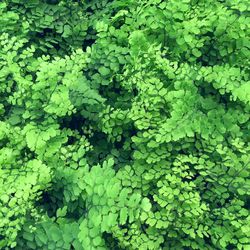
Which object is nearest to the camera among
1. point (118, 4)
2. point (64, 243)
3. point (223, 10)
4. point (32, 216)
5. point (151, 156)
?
point (64, 243)

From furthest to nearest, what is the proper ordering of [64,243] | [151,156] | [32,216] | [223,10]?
[223,10] < [151,156] < [32,216] < [64,243]

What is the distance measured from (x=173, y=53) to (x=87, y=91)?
779 mm

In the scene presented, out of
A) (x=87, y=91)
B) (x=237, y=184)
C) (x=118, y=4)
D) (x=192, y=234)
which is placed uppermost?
(x=118, y=4)

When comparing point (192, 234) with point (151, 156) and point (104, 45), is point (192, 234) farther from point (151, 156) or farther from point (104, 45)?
point (104, 45)

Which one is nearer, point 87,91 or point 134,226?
point 134,226

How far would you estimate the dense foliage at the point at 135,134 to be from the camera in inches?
114

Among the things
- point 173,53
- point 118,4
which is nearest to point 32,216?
point 173,53

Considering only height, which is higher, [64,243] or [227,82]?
[227,82]

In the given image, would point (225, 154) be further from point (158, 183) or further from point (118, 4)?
point (118, 4)

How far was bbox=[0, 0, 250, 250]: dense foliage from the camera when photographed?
9.52 feet

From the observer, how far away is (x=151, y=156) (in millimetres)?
3205

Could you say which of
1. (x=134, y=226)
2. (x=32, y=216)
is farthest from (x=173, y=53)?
(x=32, y=216)

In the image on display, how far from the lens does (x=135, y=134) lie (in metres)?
3.60

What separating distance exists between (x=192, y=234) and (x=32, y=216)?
3.61 ft
